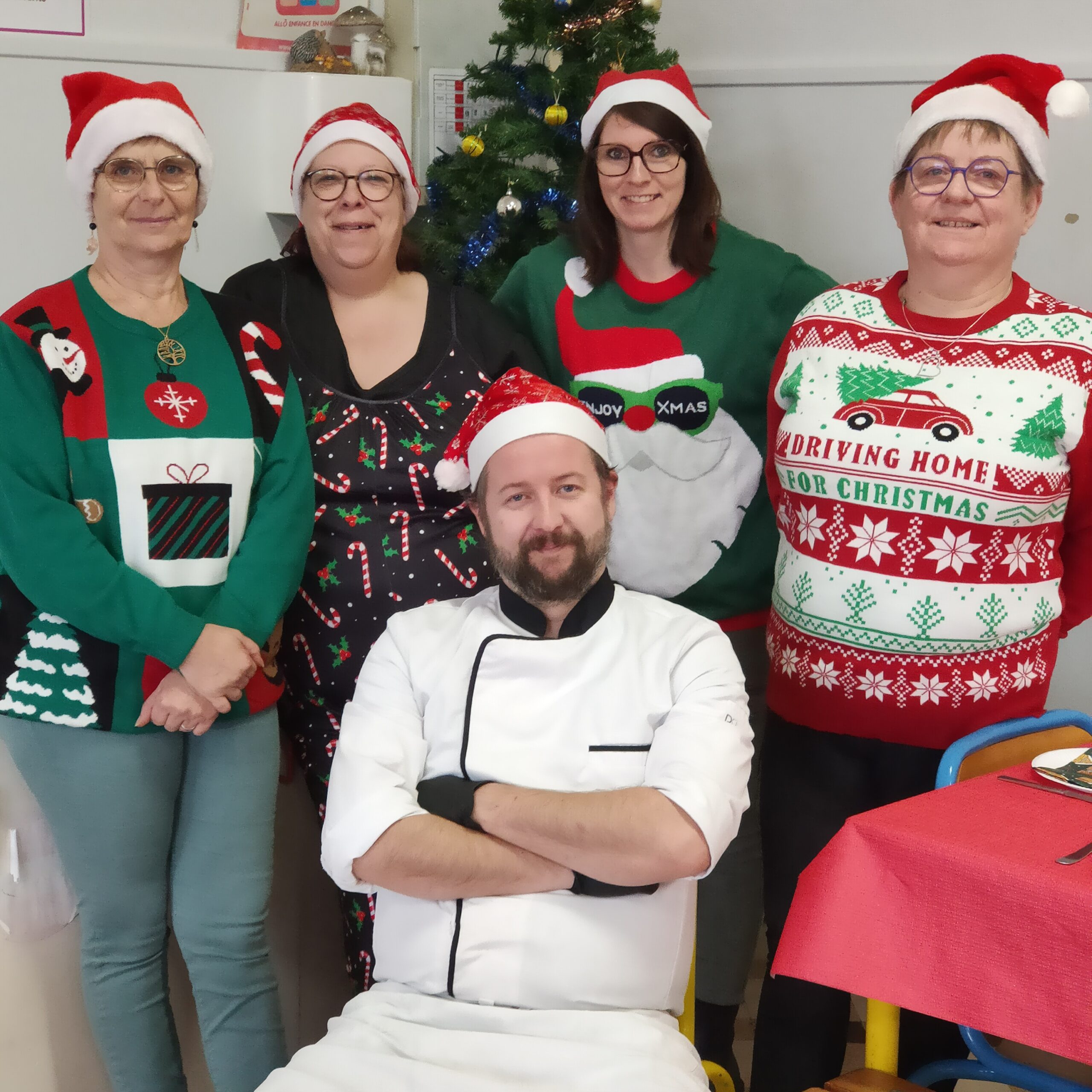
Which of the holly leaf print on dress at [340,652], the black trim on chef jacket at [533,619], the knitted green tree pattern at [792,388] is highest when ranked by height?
the knitted green tree pattern at [792,388]

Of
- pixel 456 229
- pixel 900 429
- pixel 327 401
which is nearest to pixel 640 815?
pixel 900 429

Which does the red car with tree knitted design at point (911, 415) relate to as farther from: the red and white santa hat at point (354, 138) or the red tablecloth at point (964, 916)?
the red and white santa hat at point (354, 138)

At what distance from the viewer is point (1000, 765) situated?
65.6 inches

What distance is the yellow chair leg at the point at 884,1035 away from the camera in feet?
4.83

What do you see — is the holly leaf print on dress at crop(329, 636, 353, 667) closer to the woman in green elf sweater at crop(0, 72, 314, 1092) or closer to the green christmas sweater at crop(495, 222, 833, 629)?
the woman in green elf sweater at crop(0, 72, 314, 1092)

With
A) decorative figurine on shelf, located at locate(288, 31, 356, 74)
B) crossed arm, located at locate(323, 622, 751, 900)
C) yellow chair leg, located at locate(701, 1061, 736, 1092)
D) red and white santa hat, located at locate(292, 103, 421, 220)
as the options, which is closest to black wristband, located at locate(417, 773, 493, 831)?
crossed arm, located at locate(323, 622, 751, 900)

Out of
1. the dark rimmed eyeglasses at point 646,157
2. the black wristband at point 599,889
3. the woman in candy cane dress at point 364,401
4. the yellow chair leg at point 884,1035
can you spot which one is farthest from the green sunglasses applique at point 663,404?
the yellow chair leg at point 884,1035

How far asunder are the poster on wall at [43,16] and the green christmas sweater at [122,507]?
1481 millimetres

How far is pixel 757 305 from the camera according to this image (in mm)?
2158

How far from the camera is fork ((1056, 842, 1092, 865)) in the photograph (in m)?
1.21

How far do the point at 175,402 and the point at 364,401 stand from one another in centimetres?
37

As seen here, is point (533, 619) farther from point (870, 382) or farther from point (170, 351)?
point (170, 351)

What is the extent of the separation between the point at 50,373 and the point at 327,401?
1.58ft

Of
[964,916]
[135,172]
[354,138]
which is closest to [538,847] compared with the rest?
[964,916]
